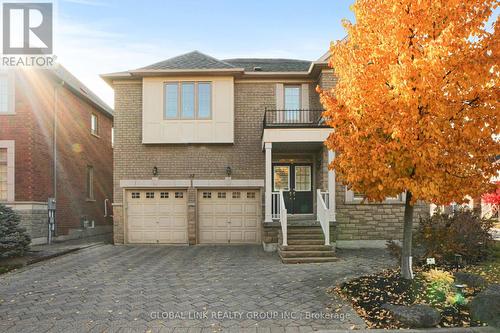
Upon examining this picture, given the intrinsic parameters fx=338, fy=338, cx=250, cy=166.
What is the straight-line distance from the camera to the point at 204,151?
43.8 feet

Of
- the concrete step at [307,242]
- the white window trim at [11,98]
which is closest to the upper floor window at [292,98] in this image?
the concrete step at [307,242]

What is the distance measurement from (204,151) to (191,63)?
11.9 feet

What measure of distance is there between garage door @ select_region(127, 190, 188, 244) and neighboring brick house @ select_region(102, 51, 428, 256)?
4 cm

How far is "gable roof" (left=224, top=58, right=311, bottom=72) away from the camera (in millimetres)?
14234

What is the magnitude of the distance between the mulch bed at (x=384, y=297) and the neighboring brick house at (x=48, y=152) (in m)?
12.4

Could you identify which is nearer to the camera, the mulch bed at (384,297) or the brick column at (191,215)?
the mulch bed at (384,297)

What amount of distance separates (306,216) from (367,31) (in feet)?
26.6

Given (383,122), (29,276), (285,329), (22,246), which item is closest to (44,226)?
(22,246)

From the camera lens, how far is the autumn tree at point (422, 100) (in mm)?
5508

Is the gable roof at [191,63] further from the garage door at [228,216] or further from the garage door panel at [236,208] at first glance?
the garage door panel at [236,208]

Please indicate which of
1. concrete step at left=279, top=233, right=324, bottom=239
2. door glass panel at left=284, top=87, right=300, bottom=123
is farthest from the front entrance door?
concrete step at left=279, top=233, right=324, bottom=239

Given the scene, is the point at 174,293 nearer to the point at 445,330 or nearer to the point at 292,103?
the point at 445,330

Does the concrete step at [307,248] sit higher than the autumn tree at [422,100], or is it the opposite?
the autumn tree at [422,100]

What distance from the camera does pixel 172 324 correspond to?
16.2 ft
